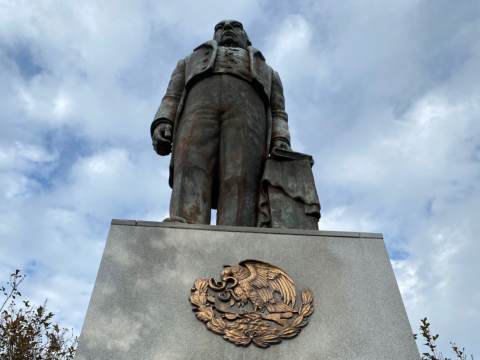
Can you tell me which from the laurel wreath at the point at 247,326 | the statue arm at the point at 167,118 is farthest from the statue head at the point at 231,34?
the laurel wreath at the point at 247,326

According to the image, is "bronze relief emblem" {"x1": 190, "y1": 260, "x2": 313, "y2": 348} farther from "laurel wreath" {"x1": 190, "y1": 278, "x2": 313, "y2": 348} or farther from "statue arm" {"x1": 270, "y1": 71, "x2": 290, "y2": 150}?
"statue arm" {"x1": 270, "y1": 71, "x2": 290, "y2": 150}

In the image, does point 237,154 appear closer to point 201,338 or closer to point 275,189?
point 275,189

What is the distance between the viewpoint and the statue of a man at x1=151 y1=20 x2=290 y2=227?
4.34 m

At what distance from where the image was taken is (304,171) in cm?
450

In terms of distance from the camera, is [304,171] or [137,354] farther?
[304,171]

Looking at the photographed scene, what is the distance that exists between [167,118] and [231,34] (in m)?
1.67

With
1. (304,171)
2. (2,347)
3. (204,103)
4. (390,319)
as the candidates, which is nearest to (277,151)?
(304,171)

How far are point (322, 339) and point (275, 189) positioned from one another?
1731 mm

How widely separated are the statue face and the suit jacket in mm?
301

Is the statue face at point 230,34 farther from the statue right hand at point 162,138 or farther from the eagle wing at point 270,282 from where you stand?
the eagle wing at point 270,282

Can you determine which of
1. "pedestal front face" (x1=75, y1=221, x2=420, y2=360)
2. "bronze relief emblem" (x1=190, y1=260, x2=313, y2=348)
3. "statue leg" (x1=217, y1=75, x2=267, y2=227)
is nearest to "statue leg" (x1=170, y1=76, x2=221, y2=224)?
"statue leg" (x1=217, y1=75, x2=267, y2=227)

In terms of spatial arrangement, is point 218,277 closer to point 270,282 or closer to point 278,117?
point 270,282

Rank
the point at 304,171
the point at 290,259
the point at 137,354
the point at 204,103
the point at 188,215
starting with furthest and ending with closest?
the point at 204,103
the point at 304,171
the point at 188,215
the point at 290,259
the point at 137,354

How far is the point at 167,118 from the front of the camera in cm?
513
